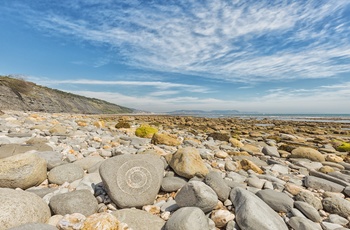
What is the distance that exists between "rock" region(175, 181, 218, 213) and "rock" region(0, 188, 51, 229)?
2.03 metres

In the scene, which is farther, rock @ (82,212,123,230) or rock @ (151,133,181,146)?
rock @ (151,133,181,146)

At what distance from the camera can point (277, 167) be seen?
631cm

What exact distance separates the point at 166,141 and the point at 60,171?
4785 mm

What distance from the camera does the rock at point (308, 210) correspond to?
332 cm

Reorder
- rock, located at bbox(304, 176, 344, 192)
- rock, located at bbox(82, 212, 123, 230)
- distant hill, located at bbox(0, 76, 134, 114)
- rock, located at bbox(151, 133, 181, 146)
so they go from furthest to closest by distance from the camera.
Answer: distant hill, located at bbox(0, 76, 134, 114), rock, located at bbox(151, 133, 181, 146), rock, located at bbox(304, 176, 344, 192), rock, located at bbox(82, 212, 123, 230)

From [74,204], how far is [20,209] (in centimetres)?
70

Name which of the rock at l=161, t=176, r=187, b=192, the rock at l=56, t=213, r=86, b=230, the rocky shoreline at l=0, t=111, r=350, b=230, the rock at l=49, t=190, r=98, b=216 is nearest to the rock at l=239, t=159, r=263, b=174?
the rocky shoreline at l=0, t=111, r=350, b=230

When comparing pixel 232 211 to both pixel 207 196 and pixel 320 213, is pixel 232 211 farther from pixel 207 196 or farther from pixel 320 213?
pixel 320 213

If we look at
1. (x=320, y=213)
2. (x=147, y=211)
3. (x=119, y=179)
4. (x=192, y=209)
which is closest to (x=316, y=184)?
(x=320, y=213)

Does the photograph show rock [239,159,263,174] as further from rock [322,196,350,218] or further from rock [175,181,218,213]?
rock [175,181,218,213]

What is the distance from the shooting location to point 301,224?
3008 mm

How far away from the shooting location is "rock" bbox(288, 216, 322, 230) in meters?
2.95

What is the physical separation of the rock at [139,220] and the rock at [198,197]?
0.47 m

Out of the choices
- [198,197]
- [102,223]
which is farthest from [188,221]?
[102,223]
